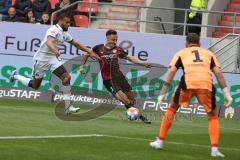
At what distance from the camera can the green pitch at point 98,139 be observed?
39.5 ft

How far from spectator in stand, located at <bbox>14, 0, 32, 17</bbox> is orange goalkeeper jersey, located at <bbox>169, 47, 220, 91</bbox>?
16.7 meters

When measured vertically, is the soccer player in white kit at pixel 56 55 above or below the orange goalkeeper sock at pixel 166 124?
above

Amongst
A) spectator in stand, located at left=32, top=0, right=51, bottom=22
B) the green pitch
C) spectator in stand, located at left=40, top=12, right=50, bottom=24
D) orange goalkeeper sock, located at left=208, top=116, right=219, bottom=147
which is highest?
spectator in stand, located at left=32, top=0, right=51, bottom=22

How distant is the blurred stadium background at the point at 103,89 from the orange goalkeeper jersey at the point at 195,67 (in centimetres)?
110

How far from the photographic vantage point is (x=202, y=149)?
1393 cm

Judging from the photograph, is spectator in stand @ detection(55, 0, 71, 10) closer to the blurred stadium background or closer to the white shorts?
the blurred stadium background

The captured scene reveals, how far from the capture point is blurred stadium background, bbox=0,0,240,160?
42.7ft

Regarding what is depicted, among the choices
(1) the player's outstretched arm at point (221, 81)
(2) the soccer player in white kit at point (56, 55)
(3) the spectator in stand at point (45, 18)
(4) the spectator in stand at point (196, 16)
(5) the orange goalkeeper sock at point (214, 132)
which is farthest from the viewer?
(3) the spectator in stand at point (45, 18)

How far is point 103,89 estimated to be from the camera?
84.9 feet

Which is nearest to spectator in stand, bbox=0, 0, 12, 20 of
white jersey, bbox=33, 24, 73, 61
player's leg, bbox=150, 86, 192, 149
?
white jersey, bbox=33, 24, 73, 61

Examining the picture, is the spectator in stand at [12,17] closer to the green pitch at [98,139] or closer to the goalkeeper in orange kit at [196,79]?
the green pitch at [98,139]

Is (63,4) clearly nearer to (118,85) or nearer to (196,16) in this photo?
(196,16)

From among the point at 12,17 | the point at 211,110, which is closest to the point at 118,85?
the point at 211,110

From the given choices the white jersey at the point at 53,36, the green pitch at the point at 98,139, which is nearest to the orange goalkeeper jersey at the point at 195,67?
the green pitch at the point at 98,139
